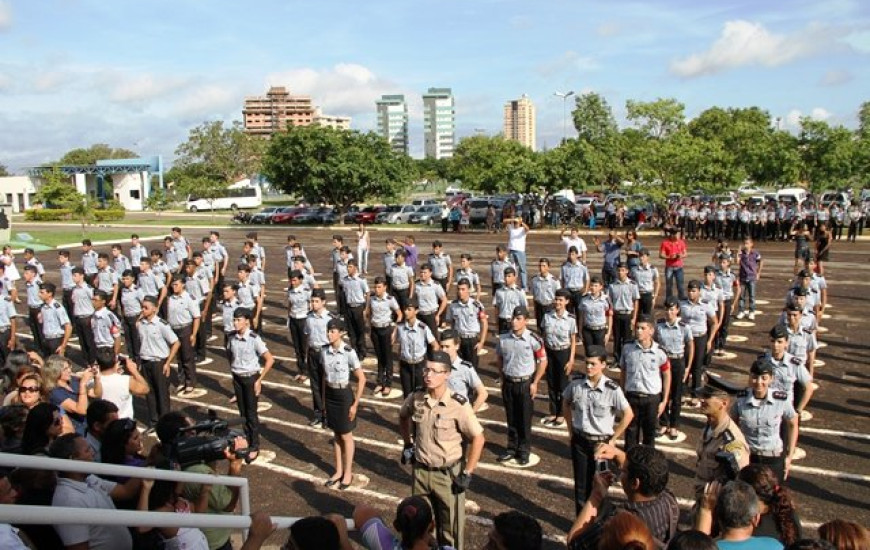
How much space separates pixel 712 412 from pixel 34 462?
15.4ft

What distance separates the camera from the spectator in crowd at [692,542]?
137 inches

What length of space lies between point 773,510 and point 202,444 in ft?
11.2

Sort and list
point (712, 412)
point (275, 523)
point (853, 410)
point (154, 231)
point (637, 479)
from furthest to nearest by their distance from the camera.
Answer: point (154, 231), point (853, 410), point (712, 412), point (637, 479), point (275, 523)

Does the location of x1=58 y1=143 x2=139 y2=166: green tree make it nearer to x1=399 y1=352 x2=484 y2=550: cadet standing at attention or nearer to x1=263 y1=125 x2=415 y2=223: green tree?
x1=263 y1=125 x2=415 y2=223: green tree

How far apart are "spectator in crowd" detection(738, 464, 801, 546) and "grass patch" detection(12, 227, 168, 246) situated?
1496 inches

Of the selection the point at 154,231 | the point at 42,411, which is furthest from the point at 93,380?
the point at 154,231

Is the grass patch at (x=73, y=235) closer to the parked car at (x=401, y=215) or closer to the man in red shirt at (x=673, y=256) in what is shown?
the parked car at (x=401, y=215)

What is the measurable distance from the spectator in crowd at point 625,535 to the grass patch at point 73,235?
38.2 m

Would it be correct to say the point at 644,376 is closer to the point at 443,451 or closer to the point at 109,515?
the point at 443,451

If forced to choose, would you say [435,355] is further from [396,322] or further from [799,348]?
[396,322]

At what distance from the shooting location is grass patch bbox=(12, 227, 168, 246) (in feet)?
127

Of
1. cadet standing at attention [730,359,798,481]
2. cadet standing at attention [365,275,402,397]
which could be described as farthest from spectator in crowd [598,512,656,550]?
cadet standing at attention [365,275,402,397]

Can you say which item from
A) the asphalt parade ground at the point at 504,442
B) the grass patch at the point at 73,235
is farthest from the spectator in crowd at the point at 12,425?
the grass patch at the point at 73,235

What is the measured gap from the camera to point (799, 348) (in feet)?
27.8
